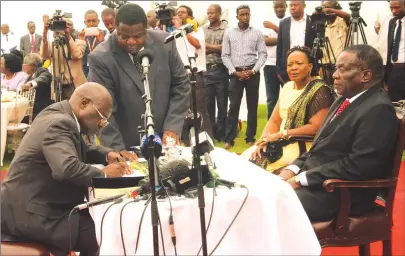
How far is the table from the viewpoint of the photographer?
2336 mm

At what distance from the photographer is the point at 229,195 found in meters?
2.45

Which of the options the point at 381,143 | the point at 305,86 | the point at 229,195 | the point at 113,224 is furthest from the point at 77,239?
the point at 305,86

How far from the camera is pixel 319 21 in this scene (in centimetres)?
659

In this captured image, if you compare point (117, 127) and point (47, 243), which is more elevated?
point (117, 127)

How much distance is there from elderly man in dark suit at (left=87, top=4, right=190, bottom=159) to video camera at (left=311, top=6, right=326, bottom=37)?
3107 millimetres

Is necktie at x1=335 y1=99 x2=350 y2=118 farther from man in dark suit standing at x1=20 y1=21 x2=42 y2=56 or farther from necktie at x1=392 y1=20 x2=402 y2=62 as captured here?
man in dark suit standing at x1=20 y1=21 x2=42 y2=56

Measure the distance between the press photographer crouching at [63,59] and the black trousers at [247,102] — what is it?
1.92 metres

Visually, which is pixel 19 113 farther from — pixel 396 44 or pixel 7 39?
pixel 7 39

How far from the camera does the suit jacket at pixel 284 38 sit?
23.1 ft

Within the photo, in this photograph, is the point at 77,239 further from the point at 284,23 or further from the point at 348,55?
the point at 284,23

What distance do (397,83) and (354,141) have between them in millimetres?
4106

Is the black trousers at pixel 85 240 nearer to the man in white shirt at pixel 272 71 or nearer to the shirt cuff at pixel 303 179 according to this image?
the shirt cuff at pixel 303 179

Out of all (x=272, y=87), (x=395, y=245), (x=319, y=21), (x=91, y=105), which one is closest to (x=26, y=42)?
(x=272, y=87)

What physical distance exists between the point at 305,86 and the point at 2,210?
2207 mm
